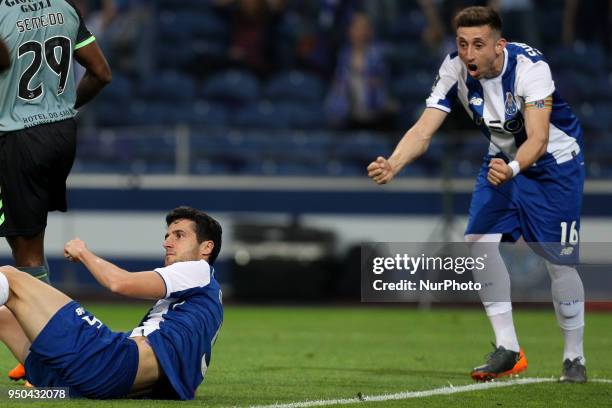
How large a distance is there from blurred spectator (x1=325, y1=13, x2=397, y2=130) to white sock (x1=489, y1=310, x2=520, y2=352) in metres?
8.55

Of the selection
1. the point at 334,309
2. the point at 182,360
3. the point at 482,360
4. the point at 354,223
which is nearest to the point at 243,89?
the point at 354,223

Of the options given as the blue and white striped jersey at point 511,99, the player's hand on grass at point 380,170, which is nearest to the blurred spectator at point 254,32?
the blue and white striped jersey at point 511,99

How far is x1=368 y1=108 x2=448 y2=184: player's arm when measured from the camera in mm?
6938

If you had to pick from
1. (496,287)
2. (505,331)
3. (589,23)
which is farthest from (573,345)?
(589,23)

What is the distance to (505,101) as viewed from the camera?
7406 mm

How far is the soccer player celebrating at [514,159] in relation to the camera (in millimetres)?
7258

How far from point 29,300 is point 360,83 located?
11.1 meters

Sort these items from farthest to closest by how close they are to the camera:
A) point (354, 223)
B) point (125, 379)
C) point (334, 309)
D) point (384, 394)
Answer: point (354, 223) < point (334, 309) < point (384, 394) < point (125, 379)

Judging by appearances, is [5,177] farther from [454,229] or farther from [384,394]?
[454,229]

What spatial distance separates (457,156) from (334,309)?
235 cm

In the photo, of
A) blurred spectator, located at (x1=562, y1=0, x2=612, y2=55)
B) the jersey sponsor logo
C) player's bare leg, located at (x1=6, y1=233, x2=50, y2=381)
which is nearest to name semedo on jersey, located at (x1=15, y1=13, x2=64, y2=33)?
player's bare leg, located at (x1=6, y1=233, x2=50, y2=381)

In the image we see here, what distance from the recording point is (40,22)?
683 cm

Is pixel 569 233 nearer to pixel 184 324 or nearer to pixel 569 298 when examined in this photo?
pixel 569 298

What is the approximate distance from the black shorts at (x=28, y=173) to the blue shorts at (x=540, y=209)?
2459 mm
